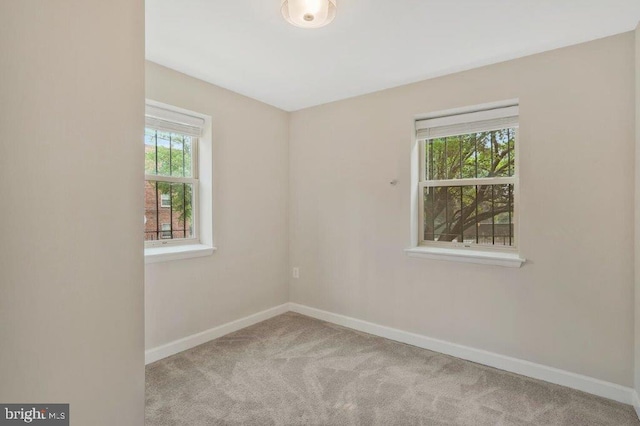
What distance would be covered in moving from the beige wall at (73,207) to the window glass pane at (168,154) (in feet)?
5.50

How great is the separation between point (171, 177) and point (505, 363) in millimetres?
3129

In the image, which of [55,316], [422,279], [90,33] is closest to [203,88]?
[90,33]

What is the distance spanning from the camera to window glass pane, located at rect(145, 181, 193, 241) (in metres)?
2.69

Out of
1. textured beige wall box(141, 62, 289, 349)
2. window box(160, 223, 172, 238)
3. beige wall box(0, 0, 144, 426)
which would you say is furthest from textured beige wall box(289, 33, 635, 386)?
beige wall box(0, 0, 144, 426)

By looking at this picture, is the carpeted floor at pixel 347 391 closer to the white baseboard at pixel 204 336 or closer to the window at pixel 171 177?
the white baseboard at pixel 204 336

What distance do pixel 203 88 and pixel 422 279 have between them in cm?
263

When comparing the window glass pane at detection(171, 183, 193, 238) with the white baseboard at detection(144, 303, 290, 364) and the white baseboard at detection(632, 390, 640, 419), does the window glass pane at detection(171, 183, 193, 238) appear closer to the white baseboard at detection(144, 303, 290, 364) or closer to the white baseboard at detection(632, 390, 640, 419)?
the white baseboard at detection(144, 303, 290, 364)

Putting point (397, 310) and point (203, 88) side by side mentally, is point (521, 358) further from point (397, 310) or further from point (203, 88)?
point (203, 88)

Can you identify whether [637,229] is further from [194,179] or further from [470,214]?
[194,179]

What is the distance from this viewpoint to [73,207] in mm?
993

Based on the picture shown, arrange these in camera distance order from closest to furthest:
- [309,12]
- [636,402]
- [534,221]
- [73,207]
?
[73,207]
[309,12]
[636,402]
[534,221]

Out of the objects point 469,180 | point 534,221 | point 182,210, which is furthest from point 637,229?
point 182,210

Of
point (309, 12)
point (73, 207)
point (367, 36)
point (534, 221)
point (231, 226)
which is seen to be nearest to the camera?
point (73, 207)

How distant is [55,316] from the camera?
956 mm
